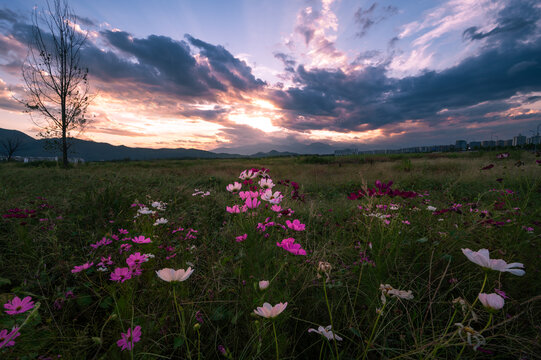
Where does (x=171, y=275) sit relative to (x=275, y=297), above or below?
above

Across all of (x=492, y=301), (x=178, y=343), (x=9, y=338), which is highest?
(x=492, y=301)

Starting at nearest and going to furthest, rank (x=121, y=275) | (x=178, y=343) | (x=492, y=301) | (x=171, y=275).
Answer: (x=492, y=301)
(x=171, y=275)
(x=178, y=343)
(x=121, y=275)

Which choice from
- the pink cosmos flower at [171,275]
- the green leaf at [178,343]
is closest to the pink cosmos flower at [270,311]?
the pink cosmos flower at [171,275]

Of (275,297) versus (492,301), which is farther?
(275,297)

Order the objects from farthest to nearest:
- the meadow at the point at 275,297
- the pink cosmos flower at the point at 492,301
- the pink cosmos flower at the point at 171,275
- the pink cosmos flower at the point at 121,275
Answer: the pink cosmos flower at the point at 121,275 < the meadow at the point at 275,297 < the pink cosmos flower at the point at 171,275 < the pink cosmos flower at the point at 492,301

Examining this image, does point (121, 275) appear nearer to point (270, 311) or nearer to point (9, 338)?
point (9, 338)

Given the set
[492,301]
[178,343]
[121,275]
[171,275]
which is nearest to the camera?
[492,301]

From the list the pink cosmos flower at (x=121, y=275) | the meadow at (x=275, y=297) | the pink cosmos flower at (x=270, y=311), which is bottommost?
the meadow at (x=275, y=297)

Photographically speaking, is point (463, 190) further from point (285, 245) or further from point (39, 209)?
point (39, 209)

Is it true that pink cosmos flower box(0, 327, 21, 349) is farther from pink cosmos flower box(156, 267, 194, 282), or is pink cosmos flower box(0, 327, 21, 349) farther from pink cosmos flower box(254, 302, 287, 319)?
pink cosmos flower box(254, 302, 287, 319)

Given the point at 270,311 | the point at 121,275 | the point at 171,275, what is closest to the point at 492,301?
the point at 270,311

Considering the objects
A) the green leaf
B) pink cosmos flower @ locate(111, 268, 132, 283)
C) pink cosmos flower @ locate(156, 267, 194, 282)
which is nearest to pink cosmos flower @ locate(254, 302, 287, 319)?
pink cosmos flower @ locate(156, 267, 194, 282)

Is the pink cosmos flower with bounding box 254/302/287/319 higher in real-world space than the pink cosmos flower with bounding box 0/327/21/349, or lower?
higher

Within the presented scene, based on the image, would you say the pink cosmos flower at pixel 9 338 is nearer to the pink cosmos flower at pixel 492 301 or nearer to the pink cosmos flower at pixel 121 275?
the pink cosmos flower at pixel 121 275
